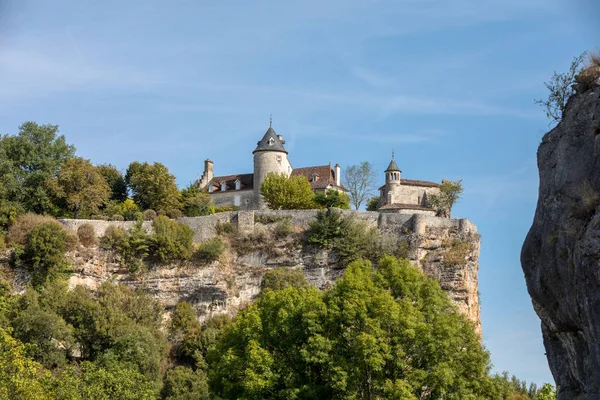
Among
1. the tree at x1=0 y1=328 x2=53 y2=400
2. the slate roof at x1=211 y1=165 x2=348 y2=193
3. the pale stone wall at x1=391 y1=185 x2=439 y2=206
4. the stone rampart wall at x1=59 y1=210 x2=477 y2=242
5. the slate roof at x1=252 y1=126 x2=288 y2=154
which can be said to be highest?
the slate roof at x1=252 y1=126 x2=288 y2=154

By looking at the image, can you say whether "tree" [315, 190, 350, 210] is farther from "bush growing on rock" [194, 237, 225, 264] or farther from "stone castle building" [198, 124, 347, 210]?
"bush growing on rock" [194, 237, 225, 264]

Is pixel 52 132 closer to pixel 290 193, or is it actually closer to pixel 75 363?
pixel 290 193

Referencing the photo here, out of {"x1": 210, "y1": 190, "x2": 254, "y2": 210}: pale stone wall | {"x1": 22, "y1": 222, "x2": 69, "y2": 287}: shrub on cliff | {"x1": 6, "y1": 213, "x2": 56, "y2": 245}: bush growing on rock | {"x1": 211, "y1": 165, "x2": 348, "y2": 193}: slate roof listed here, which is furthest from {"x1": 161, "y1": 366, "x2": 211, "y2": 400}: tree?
{"x1": 211, "y1": 165, "x2": 348, "y2": 193}: slate roof

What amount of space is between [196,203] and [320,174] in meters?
10.4

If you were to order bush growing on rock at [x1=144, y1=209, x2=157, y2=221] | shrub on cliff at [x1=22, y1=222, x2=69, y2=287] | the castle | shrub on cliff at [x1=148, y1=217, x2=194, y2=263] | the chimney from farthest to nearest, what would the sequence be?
the chimney → the castle → bush growing on rock at [x1=144, y1=209, x2=157, y2=221] → shrub on cliff at [x1=148, y1=217, x2=194, y2=263] → shrub on cliff at [x1=22, y1=222, x2=69, y2=287]

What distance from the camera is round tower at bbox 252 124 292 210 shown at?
72.6 metres

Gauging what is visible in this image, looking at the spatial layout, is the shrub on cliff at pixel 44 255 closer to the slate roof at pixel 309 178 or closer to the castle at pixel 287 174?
the castle at pixel 287 174

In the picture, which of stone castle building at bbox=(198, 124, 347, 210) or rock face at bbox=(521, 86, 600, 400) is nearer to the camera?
rock face at bbox=(521, 86, 600, 400)

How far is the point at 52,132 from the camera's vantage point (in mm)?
69875

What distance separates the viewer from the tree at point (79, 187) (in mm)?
66625

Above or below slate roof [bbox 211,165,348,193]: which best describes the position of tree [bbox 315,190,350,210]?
below

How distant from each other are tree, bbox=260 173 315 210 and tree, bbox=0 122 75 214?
44.9 ft

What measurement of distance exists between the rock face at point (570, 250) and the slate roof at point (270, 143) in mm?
51802

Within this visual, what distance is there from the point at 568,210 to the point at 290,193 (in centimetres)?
4785
